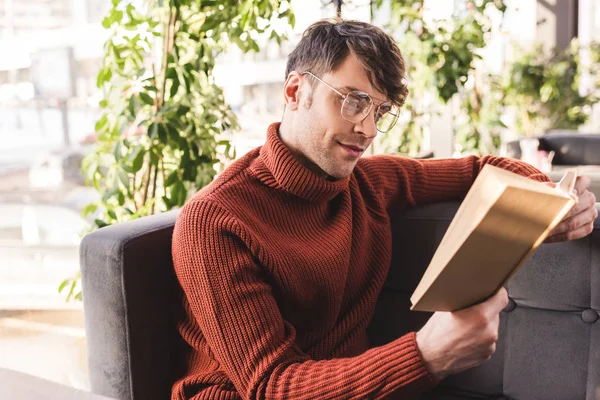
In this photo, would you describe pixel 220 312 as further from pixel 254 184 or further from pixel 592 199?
pixel 592 199

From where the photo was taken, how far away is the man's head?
4.02ft

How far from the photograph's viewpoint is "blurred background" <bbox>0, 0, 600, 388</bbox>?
1.86 metres

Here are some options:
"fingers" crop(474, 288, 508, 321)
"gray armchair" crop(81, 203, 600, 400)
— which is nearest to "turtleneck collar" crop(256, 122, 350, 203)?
"gray armchair" crop(81, 203, 600, 400)

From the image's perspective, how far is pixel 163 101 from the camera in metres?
1.89

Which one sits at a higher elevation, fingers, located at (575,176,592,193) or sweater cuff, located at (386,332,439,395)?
fingers, located at (575,176,592,193)

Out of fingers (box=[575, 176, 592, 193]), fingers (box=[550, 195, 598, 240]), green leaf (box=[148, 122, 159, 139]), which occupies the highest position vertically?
green leaf (box=[148, 122, 159, 139])

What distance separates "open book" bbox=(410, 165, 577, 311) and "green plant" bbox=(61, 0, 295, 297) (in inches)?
45.9

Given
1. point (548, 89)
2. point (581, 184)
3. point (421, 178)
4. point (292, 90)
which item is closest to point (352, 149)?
point (292, 90)

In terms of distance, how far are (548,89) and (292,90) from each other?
4.44 metres

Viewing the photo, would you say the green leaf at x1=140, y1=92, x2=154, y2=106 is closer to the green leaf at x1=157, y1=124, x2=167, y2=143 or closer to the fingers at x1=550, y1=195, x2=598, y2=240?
the green leaf at x1=157, y1=124, x2=167, y2=143

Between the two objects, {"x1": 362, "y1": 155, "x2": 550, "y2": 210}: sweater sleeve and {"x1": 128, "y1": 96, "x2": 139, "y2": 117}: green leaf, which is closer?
{"x1": 362, "y1": 155, "x2": 550, "y2": 210}: sweater sleeve

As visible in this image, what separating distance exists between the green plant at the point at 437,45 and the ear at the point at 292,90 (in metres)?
2.06

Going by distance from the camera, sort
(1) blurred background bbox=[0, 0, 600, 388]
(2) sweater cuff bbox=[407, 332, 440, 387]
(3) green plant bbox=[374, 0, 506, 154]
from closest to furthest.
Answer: (2) sweater cuff bbox=[407, 332, 440, 387] < (1) blurred background bbox=[0, 0, 600, 388] < (3) green plant bbox=[374, 0, 506, 154]

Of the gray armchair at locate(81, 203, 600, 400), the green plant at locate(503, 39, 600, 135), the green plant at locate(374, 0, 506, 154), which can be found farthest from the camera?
the green plant at locate(503, 39, 600, 135)
